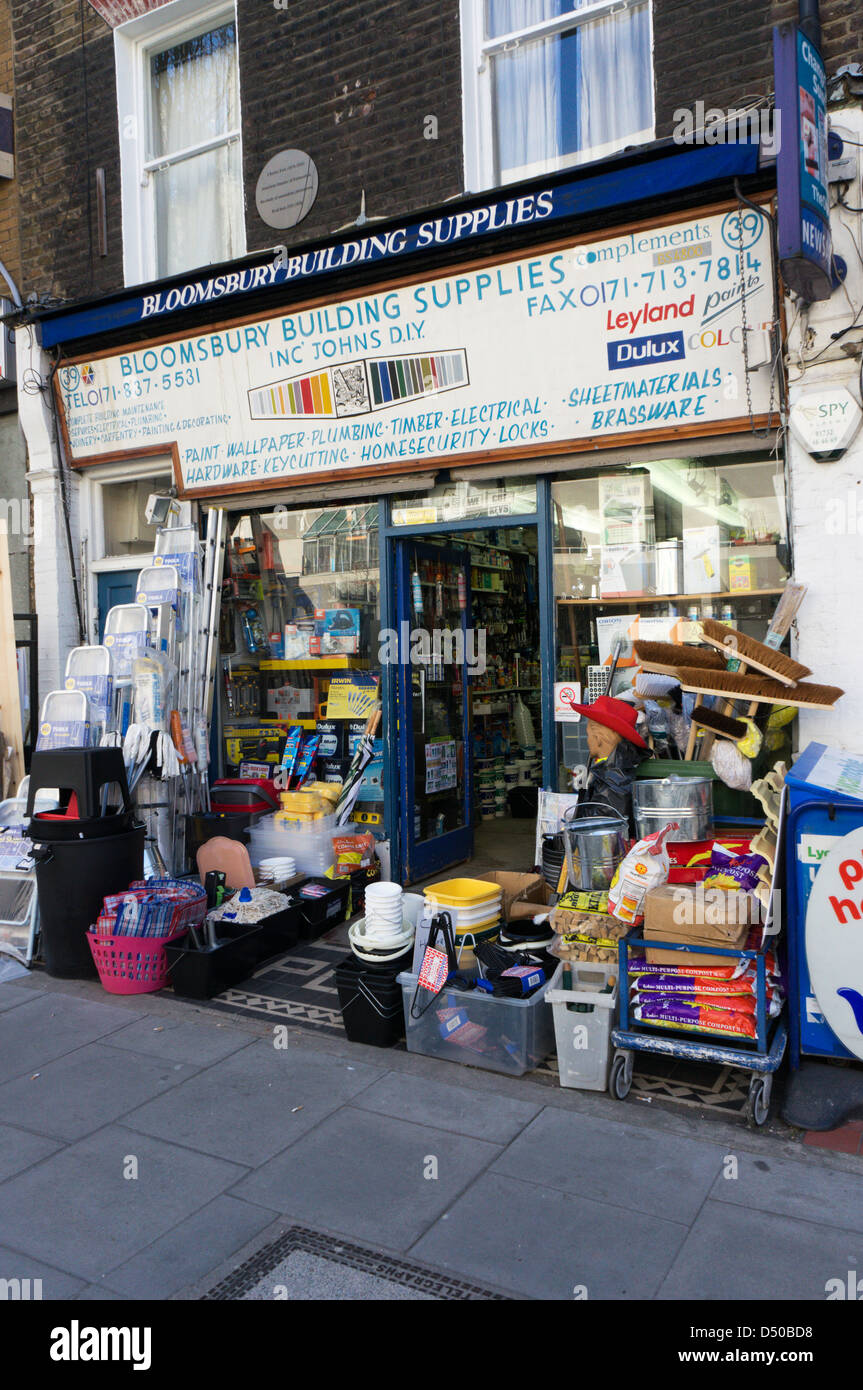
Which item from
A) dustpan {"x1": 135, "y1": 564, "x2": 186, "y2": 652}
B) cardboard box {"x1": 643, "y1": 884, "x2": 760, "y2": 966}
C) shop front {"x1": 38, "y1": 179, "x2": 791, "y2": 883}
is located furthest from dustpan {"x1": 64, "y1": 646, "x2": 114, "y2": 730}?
cardboard box {"x1": 643, "y1": 884, "x2": 760, "y2": 966}

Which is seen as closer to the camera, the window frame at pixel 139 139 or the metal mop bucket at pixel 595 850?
the metal mop bucket at pixel 595 850

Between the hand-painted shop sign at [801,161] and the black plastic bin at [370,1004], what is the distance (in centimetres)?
412

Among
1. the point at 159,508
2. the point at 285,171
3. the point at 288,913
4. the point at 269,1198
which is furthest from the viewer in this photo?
the point at 159,508

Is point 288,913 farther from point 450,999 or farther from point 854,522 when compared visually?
point 854,522

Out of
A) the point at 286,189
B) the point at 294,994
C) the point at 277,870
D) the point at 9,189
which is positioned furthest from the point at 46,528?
the point at 294,994

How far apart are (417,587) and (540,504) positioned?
1467mm

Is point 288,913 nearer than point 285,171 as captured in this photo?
Yes

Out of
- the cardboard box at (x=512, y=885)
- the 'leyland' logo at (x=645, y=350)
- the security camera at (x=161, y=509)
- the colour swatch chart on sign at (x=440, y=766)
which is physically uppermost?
the 'leyland' logo at (x=645, y=350)

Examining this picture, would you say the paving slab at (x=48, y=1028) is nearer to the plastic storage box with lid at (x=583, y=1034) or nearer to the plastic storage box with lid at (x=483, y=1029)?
the plastic storage box with lid at (x=483, y=1029)

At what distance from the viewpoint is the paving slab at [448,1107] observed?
4.22 m

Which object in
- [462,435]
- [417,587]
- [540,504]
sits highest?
[462,435]

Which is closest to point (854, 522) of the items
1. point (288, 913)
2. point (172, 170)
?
point (288, 913)

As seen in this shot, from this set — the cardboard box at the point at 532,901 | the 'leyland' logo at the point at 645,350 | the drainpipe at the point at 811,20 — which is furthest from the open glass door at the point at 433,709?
the drainpipe at the point at 811,20

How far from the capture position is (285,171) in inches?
302
